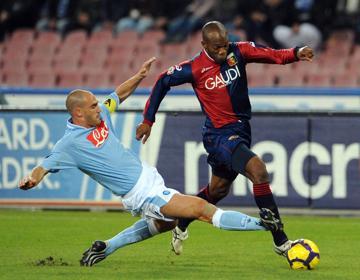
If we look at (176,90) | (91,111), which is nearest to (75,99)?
(91,111)

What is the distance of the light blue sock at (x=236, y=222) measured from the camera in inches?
360

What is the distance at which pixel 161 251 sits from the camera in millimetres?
11328

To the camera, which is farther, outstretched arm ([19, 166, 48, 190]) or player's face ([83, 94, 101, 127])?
player's face ([83, 94, 101, 127])

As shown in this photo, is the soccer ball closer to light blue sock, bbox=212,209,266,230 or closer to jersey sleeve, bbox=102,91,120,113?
light blue sock, bbox=212,209,266,230

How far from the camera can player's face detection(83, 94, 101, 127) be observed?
376 inches

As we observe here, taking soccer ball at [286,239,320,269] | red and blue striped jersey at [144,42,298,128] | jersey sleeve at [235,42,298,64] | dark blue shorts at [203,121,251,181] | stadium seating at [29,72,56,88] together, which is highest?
stadium seating at [29,72,56,88]

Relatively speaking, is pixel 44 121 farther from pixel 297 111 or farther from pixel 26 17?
pixel 26 17

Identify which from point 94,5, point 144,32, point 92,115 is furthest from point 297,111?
point 94,5

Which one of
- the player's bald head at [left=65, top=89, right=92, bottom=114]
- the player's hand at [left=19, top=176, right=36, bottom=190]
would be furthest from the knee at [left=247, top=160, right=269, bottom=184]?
the player's hand at [left=19, top=176, right=36, bottom=190]

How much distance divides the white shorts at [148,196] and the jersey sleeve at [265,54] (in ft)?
5.79

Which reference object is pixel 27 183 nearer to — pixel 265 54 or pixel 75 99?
pixel 75 99

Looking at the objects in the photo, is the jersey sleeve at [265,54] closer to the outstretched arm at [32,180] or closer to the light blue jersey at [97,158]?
the light blue jersey at [97,158]

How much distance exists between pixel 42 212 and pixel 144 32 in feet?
28.5

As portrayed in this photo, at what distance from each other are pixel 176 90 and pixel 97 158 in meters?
9.10
